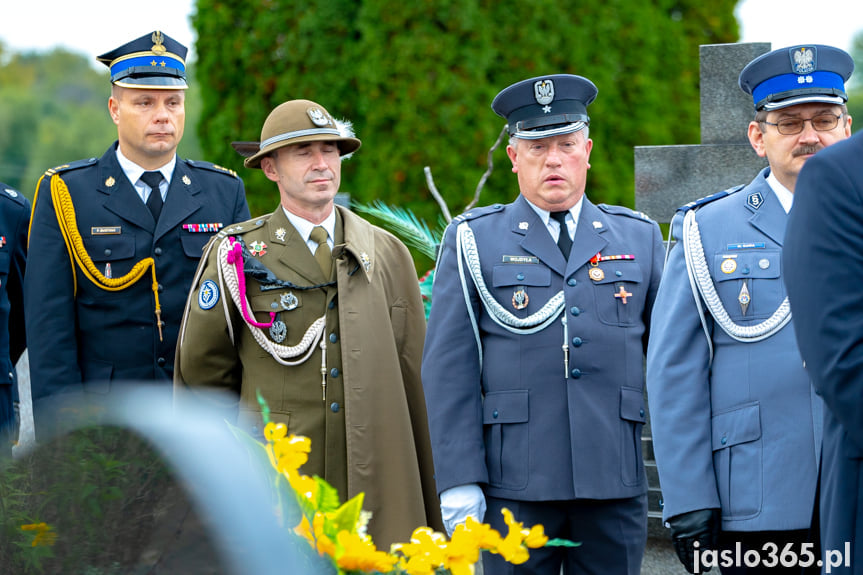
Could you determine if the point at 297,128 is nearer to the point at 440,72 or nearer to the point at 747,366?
the point at 747,366

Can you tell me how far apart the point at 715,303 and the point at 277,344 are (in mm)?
1565

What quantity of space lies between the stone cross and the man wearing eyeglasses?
2.31 meters

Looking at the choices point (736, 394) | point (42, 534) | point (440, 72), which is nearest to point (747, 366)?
point (736, 394)

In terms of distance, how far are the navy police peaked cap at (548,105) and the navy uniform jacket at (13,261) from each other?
2299 millimetres

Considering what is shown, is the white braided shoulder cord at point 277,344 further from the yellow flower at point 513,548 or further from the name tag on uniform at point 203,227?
the yellow flower at point 513,548

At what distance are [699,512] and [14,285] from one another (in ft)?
10.2

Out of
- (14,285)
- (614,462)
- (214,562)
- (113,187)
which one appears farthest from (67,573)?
(14,285)

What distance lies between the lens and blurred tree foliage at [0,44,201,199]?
45.7 m

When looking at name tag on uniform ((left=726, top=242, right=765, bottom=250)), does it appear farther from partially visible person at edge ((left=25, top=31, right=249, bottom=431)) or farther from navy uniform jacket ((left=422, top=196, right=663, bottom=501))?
partially visible person at edge ((left=25, top=31, right=249, bottom=431))

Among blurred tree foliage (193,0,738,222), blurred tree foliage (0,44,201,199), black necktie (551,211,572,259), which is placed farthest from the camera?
blurred tree foliage (0,44,201,199)

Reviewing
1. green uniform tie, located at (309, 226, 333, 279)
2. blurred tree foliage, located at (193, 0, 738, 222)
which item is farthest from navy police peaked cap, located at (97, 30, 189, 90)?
blurred tree foliage, located at (193, 0, 738, 222)

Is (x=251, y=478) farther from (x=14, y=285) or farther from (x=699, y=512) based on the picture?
(x=14, y=285)

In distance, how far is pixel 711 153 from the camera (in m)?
5.43

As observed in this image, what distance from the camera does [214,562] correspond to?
49.1 inches
